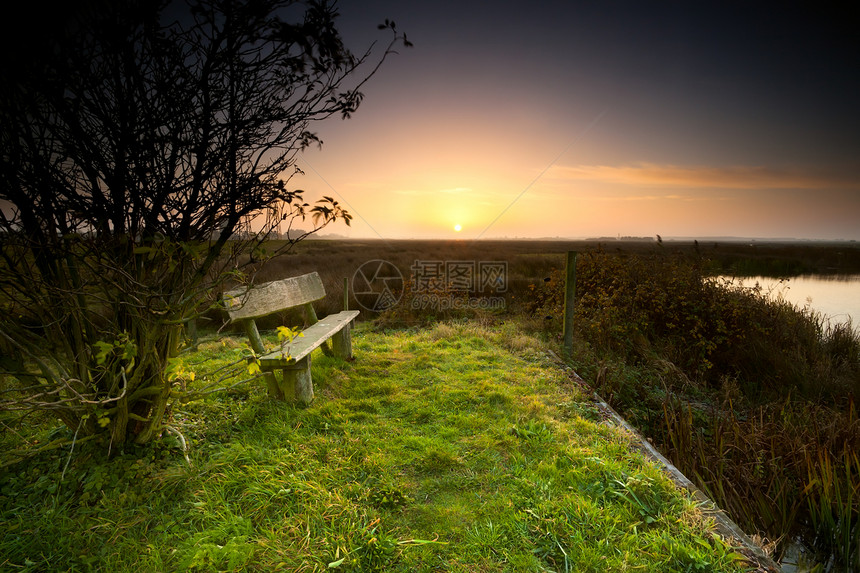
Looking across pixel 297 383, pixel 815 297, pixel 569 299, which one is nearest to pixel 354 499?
pixel 297 383

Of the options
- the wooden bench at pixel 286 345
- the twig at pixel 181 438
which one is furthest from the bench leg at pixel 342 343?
the twig at pixel 181 438

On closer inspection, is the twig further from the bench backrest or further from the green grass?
the bench backrest

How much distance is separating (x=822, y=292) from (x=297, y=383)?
1985 centimetres

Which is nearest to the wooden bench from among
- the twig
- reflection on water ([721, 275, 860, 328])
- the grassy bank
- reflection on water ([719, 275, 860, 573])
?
the twig

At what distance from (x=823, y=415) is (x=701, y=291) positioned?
2786 millimetres

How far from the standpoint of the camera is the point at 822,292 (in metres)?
14.5

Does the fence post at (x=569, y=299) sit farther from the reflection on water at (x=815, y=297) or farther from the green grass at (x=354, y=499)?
the reflection on water at (x=815, y=297)

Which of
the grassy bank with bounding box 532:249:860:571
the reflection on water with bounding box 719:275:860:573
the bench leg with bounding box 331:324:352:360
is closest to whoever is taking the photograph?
the reflection on water with bounding box 719:275:860:573

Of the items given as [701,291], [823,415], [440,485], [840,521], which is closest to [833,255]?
[701,291]

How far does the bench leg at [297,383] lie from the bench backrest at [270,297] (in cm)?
65

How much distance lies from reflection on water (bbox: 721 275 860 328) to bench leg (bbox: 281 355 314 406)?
946cm

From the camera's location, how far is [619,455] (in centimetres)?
306

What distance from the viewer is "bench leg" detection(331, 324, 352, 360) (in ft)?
17.8

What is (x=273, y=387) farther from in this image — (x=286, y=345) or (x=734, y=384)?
(x=734, y=384)
